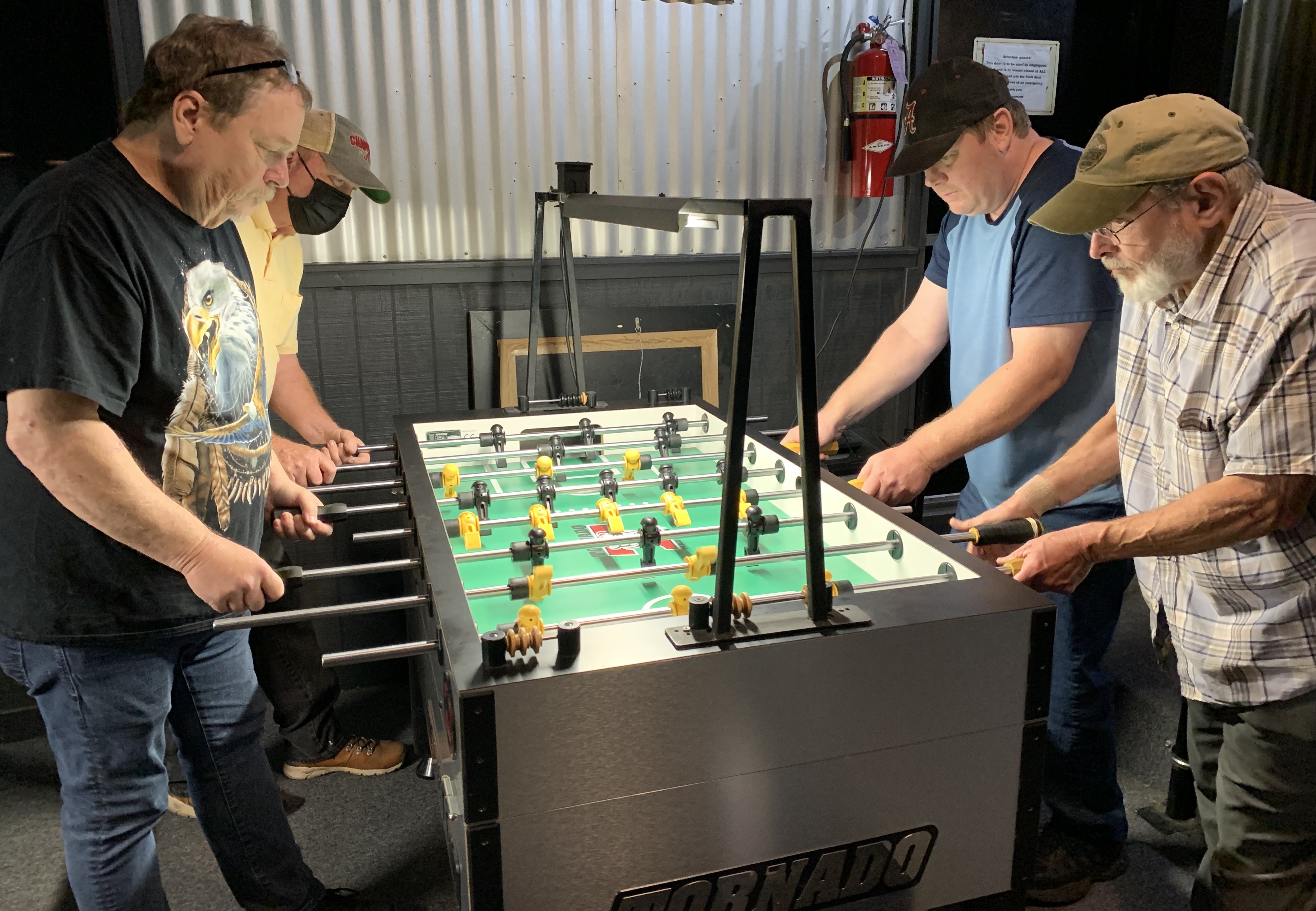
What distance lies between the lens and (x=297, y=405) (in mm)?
2715

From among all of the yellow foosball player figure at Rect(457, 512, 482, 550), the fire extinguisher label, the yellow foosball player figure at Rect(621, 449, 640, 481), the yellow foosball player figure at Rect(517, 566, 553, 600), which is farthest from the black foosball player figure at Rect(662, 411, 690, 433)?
the fire extinguisher label

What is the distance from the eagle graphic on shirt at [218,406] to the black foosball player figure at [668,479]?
85cm

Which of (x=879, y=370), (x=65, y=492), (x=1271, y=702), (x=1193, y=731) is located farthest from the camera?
(x=879, y=370)

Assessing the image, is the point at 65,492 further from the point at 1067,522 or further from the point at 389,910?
the point at 1067,522

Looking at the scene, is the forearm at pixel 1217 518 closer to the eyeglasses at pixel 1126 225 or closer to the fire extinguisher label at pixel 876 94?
the eyeglasses at pixel 1126 225

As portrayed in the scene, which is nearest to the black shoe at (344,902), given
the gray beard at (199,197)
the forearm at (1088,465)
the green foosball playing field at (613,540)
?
the green foosball playing field at (613,540)

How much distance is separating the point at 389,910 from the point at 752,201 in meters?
1.85

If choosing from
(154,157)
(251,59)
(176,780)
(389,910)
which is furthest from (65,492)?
(176,780)

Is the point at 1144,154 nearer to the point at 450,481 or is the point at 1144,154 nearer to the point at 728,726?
the point at 728,726

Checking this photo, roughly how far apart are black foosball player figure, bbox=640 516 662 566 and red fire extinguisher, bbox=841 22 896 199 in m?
1.99

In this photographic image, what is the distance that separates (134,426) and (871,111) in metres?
2.63

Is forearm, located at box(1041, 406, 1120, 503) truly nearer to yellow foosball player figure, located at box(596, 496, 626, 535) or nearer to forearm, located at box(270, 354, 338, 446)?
yellow foosball player figure, located at box(596, 496, 626, 535)

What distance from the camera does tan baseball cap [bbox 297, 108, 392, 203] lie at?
7.21ft

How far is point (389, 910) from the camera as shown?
222 centimetres
